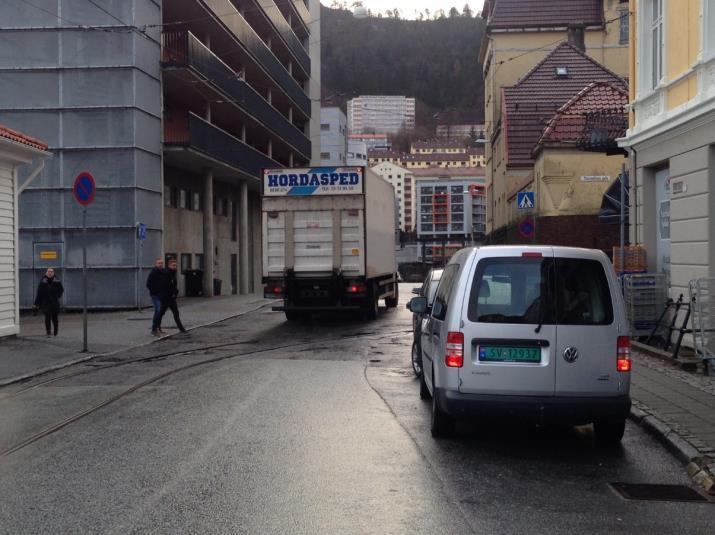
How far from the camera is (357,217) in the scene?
20.1m

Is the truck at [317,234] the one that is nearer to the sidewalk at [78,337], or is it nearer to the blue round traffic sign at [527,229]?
the sidewalk at [78,337]

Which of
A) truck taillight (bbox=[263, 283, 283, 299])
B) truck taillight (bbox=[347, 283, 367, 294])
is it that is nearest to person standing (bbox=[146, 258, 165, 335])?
truck taillight (bbox=[263, 283, 283, 299])

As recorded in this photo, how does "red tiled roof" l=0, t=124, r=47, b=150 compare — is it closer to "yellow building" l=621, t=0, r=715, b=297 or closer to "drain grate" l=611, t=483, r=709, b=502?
"yellow building" l=621, t=0, r=715, b=297

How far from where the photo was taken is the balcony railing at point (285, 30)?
42.8m

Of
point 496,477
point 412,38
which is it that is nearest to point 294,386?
point 496,477

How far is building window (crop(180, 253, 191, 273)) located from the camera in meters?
34.9

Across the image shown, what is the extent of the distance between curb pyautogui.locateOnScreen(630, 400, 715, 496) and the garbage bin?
91.7 ft

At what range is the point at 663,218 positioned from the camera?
15031 mm

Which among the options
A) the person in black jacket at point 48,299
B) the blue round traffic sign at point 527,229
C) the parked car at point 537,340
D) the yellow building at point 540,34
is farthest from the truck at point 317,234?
the yellow building at point 540,34

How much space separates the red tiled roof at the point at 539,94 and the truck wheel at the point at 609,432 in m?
33.8

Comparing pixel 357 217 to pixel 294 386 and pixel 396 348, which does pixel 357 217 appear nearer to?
pixel 396 348

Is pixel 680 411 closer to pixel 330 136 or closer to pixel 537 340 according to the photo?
pixel 537 340

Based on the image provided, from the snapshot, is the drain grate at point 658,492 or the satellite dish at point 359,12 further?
the satellite dish at point 359,12

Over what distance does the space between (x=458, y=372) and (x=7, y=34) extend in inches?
939
